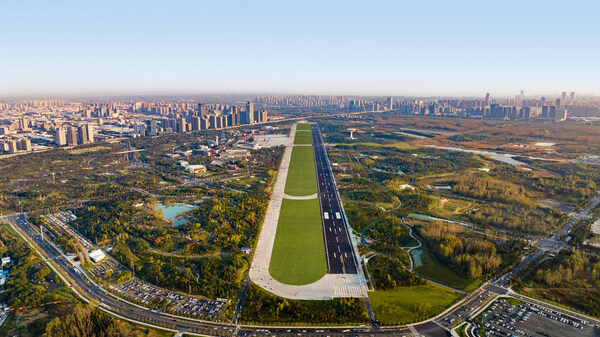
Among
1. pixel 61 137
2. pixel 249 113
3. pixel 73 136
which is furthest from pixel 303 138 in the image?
pixel 61 137

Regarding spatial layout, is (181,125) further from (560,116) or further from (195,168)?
(560,116)

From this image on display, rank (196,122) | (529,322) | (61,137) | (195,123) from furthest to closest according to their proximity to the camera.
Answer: (195,123) < (196,122) < (61,137) < (529,322)

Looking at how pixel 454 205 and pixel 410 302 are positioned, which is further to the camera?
pixel 454 205

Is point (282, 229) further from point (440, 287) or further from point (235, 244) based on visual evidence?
point (440, 287)

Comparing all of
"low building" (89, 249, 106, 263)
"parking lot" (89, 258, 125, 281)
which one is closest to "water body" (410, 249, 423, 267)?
"parking lot" (89, 258, 125, 281)

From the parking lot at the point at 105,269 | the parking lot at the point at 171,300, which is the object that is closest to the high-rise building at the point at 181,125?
the parking lot at the point at 105,269

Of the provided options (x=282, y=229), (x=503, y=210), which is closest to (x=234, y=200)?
(x=282, y=229)

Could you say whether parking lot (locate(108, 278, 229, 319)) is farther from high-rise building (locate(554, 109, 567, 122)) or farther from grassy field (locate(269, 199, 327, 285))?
high-rise building (locate(554, 109, 567, 122))
